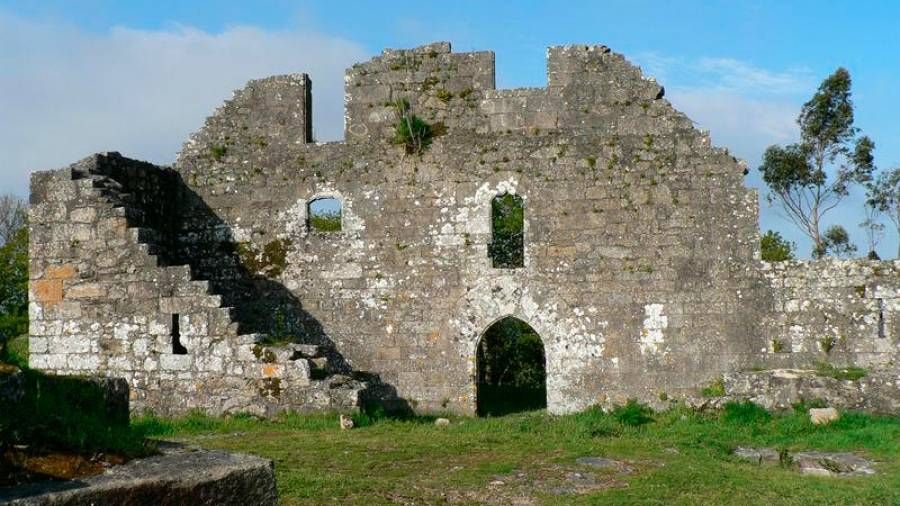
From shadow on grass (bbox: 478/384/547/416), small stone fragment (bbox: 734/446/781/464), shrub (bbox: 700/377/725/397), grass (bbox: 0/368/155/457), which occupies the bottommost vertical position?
shadow on grass (bbox: 478/384/547/416)

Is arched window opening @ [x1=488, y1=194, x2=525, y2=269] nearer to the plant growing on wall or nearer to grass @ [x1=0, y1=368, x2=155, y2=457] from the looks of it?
the plant growing on wall

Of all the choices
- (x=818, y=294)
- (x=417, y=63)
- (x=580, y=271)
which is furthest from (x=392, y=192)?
(x=818, y=294)

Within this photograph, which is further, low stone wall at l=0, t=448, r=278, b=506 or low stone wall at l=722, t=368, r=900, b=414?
low stone wall at l=722, t=368, r=900, b=414

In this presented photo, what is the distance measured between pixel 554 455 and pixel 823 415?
5030mm

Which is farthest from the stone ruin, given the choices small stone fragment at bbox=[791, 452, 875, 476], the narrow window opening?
small stone fragment at bbox=[791, 452, 875, 476]

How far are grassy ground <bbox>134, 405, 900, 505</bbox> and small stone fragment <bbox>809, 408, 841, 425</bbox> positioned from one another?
12 cm

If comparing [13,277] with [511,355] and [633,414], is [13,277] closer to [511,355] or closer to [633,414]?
[511,355]

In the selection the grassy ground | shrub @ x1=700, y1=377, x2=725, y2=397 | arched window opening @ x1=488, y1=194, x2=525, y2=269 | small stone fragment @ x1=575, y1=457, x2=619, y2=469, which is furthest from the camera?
arched window opening @ x1=488, y1=194, x2=525, y2=269

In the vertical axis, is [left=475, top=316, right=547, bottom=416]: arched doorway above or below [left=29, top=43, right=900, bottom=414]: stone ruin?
below

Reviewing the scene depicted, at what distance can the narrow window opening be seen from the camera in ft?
50.4

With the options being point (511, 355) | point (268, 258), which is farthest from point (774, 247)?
point (268, 258)

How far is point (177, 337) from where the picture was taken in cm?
1545

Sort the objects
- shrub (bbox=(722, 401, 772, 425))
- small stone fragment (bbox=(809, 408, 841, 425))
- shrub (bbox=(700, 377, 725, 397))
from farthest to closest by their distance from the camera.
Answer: shrub (bbox=(700, 377, 725, 397))
shrub (bbox=(722, 401, 772, 425))
small stone fragment (bbox=(809, 408, 841, 425))

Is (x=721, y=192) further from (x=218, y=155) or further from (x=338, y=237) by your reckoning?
(x=218, y=155)
